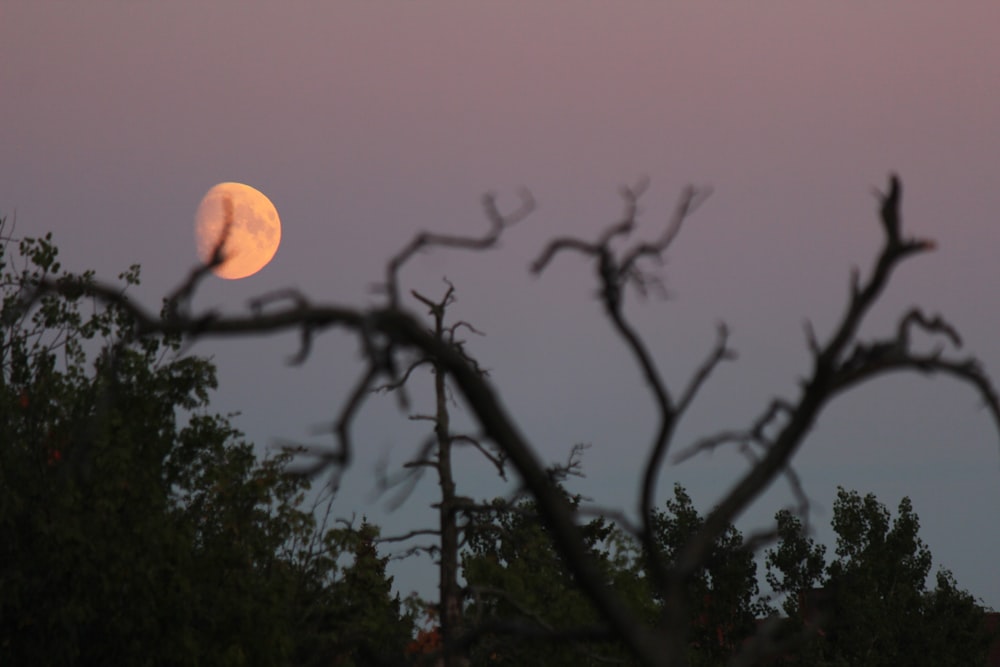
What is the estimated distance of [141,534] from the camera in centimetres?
2036

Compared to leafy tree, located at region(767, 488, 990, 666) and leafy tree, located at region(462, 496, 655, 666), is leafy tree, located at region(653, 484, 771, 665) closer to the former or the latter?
leafy tree, located at region(767, 488, 990, 666)

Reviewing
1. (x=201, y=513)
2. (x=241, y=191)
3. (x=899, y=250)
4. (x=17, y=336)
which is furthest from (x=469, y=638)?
(x=241, y=191)

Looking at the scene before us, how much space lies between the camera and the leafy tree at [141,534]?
784 inches

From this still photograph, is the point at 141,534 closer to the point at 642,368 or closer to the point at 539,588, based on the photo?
the point at 539,588

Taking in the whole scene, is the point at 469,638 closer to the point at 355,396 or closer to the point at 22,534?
the point at 355,396

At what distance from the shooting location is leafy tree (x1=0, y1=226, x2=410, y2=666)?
784 inches

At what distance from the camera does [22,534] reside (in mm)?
20359

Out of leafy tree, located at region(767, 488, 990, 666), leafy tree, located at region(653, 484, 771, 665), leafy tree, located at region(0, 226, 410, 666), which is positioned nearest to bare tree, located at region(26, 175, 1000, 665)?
leafy tree, located at region(0, 226, 410, 666)

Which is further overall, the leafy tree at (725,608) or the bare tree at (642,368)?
the leafy tree at (725,608)

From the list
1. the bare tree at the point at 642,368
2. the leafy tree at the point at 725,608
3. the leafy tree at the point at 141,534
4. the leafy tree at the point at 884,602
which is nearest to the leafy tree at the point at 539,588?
the leafy tree at the point at 141,534

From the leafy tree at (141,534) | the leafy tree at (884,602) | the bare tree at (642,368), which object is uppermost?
the leafy tree at (884,602)

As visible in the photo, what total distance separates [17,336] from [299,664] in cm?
891

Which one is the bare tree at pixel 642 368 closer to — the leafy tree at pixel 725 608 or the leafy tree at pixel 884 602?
the leafy tree at pixel 884 602

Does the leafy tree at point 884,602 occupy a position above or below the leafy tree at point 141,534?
above
